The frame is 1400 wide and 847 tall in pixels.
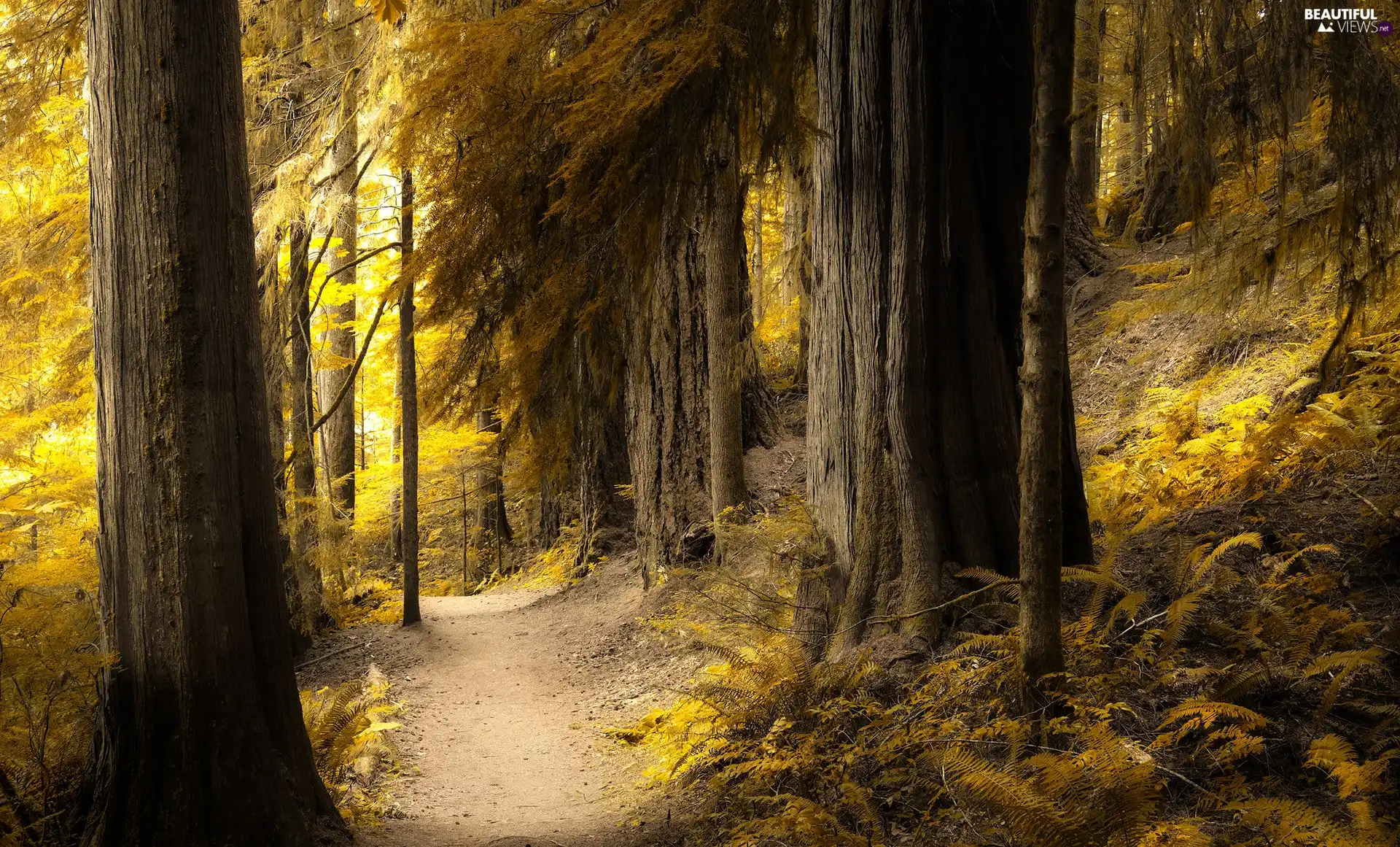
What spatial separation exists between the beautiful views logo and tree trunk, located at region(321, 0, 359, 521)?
8.47 meters

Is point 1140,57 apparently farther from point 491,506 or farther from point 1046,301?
point 491,506

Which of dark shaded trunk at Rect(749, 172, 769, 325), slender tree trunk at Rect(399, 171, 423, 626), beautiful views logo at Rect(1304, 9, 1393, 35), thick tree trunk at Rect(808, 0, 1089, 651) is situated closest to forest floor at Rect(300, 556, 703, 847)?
slender tree trunk at Rect(399, 171, 423, 626)

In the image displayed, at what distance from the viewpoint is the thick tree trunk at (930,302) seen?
201 inches

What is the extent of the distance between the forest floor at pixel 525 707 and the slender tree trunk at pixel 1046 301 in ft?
8.81

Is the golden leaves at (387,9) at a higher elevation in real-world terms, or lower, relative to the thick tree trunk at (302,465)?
higher

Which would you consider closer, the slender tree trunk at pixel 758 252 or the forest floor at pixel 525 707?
the forest floor at pixel 525 707

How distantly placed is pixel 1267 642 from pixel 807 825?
2424mm

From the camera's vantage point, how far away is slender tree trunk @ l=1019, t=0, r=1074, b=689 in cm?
344

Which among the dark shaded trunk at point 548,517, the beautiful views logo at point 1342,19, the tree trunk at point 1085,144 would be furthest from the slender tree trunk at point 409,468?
the beautiful views logo at point 1342,19

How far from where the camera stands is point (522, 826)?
5383 millimetres

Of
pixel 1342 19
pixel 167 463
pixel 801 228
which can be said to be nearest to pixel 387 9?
pixel 167 463

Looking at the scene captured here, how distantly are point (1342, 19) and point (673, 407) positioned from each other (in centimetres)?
803

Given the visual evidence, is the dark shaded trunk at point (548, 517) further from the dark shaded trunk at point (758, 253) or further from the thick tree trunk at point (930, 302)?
the thick tree trunk at point (930, 302)

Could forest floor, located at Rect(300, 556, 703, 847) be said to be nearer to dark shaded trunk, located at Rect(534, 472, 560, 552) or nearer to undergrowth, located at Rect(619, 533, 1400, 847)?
undergrowth, located at Rect(619, 533, 1400, 847)
